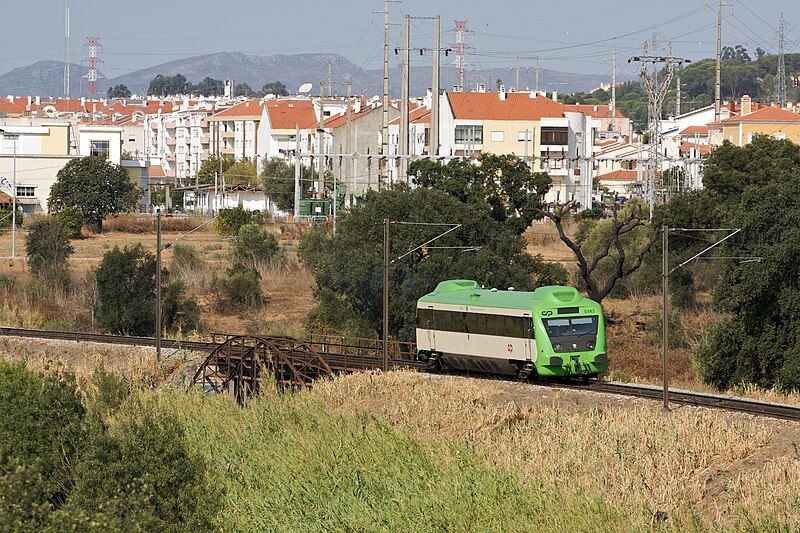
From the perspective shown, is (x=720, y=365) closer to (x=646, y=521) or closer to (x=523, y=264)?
(x=523, y=264)

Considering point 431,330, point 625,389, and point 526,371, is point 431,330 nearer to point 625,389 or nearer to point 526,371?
point 526,371

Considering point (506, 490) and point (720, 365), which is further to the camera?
point (720, 365)

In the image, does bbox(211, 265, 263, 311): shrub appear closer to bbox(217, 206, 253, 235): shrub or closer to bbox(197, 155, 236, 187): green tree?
bbox(217, 206, 253, 235): shrub

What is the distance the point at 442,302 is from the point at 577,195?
61.9 m

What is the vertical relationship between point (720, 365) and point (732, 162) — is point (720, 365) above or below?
below

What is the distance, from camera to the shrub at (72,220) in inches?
3108

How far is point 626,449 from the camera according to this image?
80.5 ft

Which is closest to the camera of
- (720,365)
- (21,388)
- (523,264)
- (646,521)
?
(646,521)

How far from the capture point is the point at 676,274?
5616cm

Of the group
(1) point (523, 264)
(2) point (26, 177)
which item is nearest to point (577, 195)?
(2) point (26, 177)

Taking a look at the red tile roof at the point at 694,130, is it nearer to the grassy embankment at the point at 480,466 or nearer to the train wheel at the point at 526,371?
the train wheel at the point at 526,371

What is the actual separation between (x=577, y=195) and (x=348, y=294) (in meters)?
49.0

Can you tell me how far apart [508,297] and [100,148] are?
84.3m

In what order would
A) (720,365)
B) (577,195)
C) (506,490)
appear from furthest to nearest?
(577,195)
(720,365)
(506,490)
